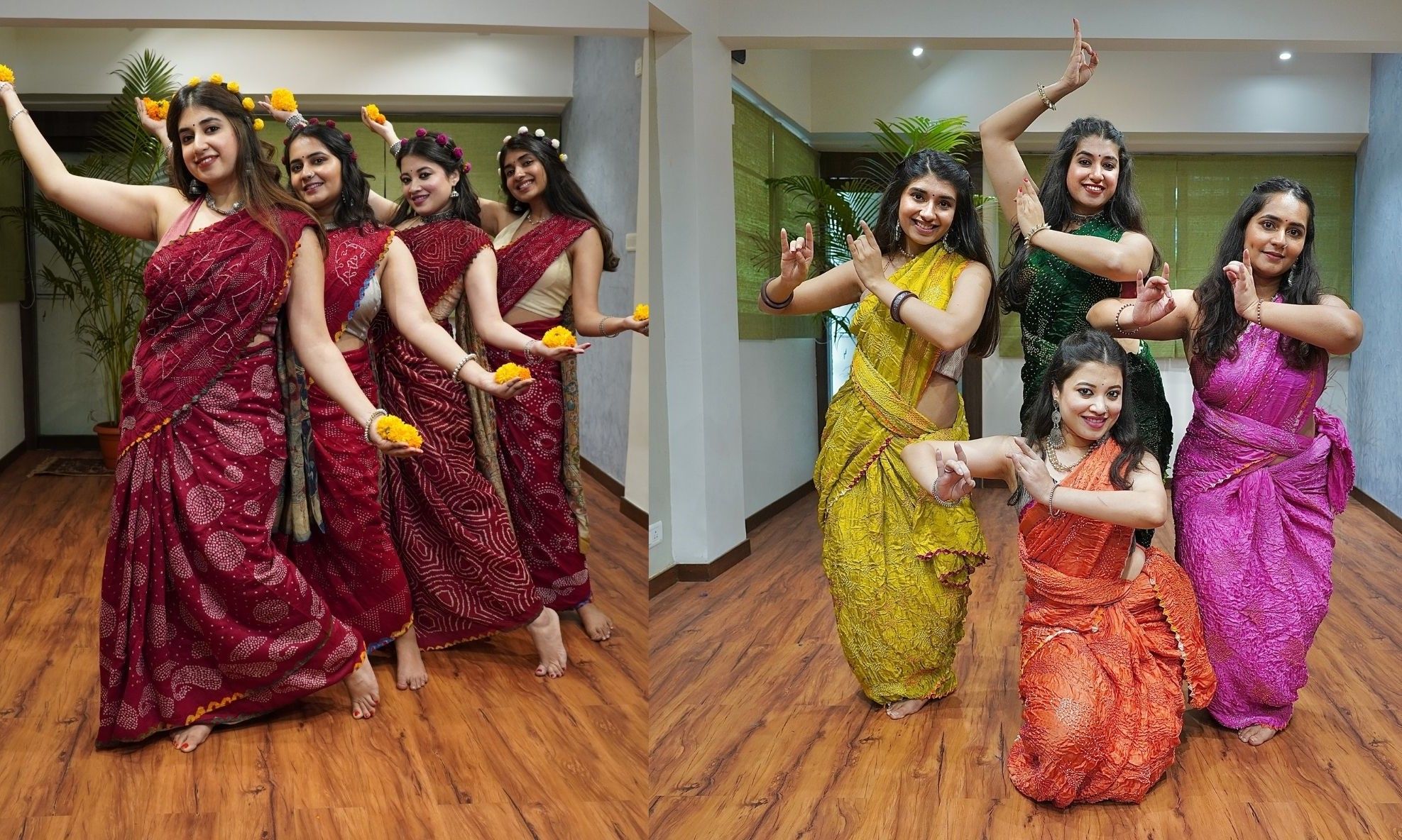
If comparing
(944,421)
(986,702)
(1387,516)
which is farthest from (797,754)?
(1387,516)

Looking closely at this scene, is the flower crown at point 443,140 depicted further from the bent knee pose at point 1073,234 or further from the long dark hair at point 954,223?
the bent knee pose at point 1073,234

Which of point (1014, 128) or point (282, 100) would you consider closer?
point (282, 100)

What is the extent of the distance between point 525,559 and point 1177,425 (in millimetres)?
4090

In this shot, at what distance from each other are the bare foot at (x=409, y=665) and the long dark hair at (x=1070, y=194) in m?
1.75

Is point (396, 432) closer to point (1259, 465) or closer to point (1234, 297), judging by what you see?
point (1234, 297)

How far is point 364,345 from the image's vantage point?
114 inches

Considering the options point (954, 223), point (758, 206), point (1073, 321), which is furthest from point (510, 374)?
point (758, 206)

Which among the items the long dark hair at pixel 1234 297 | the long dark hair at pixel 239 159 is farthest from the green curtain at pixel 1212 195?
the long dark hair at pixel 239 159

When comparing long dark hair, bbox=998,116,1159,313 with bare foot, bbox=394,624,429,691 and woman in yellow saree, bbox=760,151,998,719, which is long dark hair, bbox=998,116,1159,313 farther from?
bare foot, bbox=394,624,429,691

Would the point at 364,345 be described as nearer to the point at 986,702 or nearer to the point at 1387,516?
the point at 986,702

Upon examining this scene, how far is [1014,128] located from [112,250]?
7.02 ft

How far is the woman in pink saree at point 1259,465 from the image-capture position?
2.71 m

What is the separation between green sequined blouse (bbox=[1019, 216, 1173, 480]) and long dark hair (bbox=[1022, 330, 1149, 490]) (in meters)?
0.20

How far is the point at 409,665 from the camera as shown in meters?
2.99
